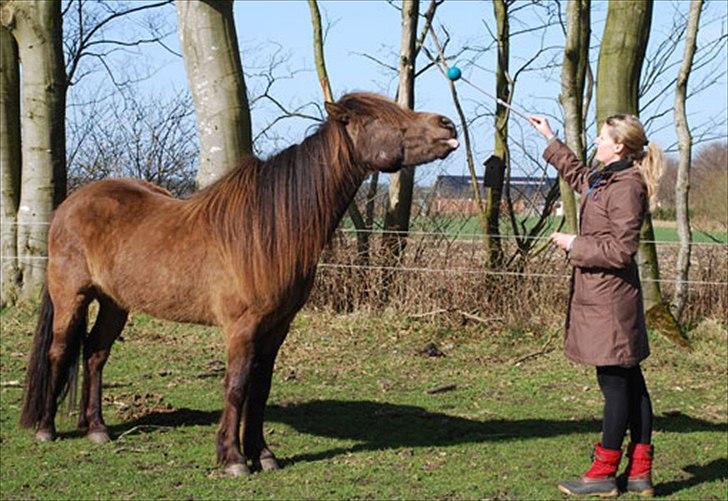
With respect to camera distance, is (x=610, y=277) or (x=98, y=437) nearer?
(x=610, y=277)

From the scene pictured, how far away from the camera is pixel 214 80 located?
370 inches

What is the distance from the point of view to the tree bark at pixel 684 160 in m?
10.2

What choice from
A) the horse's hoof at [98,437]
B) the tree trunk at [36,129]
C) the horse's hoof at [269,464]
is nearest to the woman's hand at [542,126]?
the horse's hoof at [269,464]

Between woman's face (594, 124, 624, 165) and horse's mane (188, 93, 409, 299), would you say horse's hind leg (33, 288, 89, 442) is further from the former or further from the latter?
woman's face (594, 124, 624, 165)

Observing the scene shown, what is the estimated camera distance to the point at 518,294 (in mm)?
10266

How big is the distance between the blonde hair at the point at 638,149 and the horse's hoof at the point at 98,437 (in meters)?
3.59

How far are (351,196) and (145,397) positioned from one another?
279 centimetres

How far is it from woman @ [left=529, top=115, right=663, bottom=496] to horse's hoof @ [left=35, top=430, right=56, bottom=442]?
3.21 m

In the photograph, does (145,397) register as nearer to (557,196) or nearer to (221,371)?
(221,371)

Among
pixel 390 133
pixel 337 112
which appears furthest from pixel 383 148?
pixel 337 112

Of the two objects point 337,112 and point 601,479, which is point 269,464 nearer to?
point 601,479

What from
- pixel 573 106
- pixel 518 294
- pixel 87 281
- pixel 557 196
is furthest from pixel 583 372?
pixel 87 281

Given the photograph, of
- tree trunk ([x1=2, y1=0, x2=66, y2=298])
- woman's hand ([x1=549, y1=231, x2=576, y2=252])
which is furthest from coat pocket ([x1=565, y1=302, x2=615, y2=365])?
tree trunk ([x1=2, y1=0, x2=66, y2=298])

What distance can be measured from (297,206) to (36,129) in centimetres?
648
